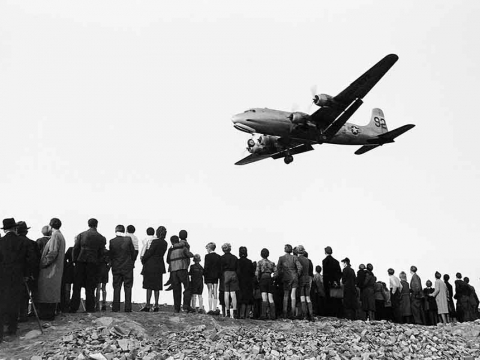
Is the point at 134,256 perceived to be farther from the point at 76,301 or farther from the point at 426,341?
the point at 426,341

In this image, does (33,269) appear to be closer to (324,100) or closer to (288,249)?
(288,249)

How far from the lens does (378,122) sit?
117 feet

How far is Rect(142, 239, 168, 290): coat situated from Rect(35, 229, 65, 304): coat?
2.38 metres

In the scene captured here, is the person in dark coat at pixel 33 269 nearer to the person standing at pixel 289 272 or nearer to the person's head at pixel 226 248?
the person's head at pixel 226 248

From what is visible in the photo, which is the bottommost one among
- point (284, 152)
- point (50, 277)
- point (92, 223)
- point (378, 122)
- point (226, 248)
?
point (50, 277)

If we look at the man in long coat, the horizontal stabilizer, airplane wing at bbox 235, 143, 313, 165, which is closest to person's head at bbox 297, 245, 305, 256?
the man in long coat

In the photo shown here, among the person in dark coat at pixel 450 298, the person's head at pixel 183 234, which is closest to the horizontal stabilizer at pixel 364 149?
the person in dark coat at pixel 450 298

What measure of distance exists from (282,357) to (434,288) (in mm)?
11839

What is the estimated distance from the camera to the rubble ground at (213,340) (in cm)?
1105

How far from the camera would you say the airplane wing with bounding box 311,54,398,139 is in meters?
25.1

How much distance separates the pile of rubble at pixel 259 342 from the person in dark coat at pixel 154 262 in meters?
1.25

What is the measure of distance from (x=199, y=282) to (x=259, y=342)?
399 cm

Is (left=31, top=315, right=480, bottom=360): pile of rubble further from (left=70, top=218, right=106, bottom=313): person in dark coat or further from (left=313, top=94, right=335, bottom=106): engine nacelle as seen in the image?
(left=313, top=94, right=335, bottom=106): engine nacelle

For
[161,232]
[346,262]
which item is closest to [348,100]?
[346,262]
